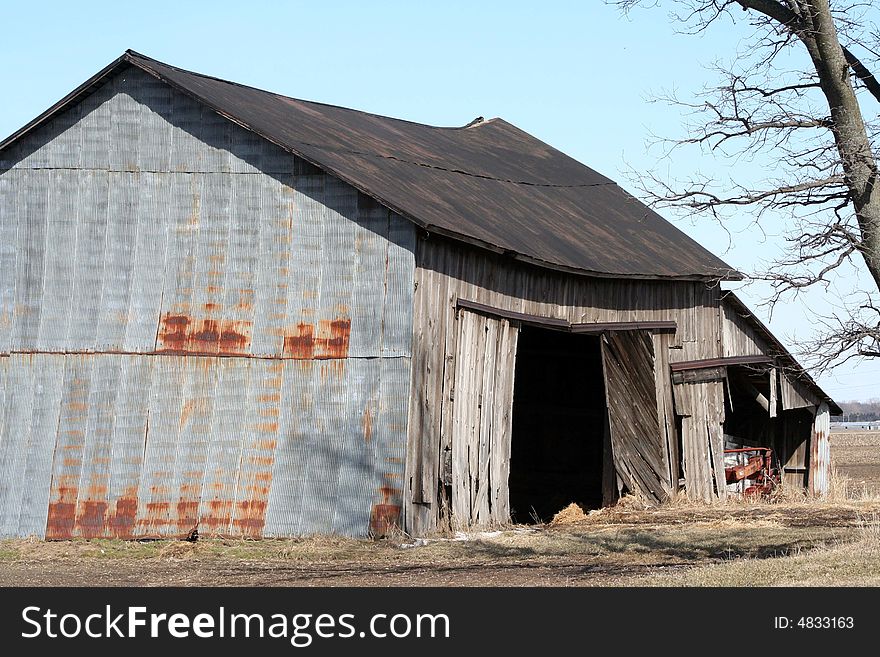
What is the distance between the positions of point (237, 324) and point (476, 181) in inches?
278

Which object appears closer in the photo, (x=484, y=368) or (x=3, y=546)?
(x=3, y=546)

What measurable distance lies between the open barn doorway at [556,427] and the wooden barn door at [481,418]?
21.3 feet

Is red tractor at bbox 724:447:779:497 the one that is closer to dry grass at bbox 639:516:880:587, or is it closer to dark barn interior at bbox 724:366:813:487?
dark barn interior at bbox 724:366:813:487

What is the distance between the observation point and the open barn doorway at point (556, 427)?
2523 cm

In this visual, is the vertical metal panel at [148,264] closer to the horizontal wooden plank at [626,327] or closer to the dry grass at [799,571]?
the horizontal wooden plank at [626,327]

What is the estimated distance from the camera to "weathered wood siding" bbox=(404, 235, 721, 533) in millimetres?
16422

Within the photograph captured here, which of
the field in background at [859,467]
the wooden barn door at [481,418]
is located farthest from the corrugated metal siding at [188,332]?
the field in background at [859,467]

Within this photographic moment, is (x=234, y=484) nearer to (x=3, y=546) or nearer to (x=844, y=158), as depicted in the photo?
(x=3, y=546)

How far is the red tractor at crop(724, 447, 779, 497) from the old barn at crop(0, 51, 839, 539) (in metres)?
6.47

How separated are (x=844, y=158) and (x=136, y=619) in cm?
891

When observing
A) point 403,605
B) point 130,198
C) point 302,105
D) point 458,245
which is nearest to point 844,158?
point 458,245

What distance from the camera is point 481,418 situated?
Answer: 18.0 metres

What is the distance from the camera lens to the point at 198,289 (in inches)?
670

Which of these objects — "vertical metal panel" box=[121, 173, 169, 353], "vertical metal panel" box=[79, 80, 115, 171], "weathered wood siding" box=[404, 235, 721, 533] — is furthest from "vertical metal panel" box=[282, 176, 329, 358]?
"vertical metal panel" box=[79, 80, 115, 171]
